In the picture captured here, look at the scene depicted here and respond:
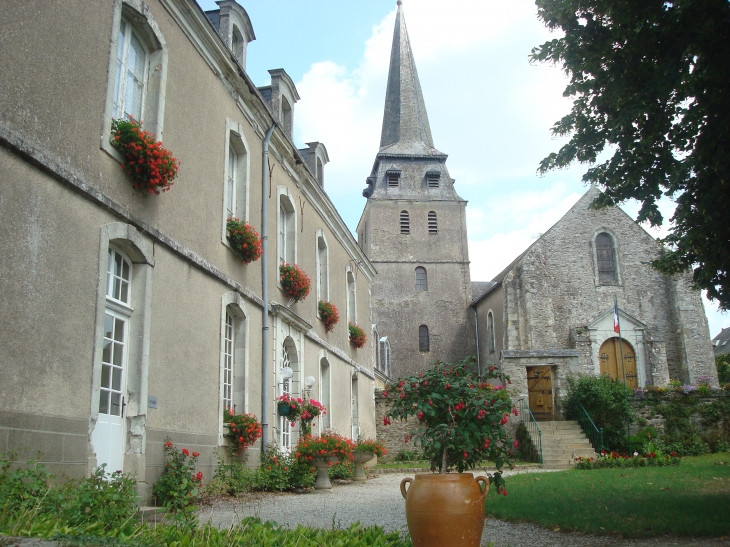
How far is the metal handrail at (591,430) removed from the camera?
19.2 metres

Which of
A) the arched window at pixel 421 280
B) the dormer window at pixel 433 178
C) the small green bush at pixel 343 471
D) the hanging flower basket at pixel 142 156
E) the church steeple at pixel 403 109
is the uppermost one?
the church steeple at pixel 403 109

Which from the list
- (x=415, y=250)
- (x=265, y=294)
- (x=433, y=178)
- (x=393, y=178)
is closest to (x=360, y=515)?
(x=265, y=294)

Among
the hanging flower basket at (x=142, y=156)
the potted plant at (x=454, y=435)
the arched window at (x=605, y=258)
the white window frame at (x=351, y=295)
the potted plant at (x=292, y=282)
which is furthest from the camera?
the arched window at (x=605, y=258)

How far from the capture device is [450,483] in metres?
5.25

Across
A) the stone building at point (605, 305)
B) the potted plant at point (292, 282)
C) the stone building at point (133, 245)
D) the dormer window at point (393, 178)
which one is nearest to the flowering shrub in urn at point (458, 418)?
the stone building at point (133, 245)

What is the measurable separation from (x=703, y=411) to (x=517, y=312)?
8.96 metres

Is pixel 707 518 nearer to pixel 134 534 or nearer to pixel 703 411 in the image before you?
pixel 134 534

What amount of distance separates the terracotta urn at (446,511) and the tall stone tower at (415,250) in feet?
96.2

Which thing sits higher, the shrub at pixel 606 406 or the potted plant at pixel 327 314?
the potted plant at pixel 327 314

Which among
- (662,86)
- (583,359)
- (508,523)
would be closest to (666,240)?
(662,86)

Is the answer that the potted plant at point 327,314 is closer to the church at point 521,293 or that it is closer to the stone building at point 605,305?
the church at point 521,293

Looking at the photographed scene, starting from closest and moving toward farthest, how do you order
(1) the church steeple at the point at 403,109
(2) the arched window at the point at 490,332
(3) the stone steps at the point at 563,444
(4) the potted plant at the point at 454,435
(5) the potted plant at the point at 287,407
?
1. (4) the potted plant at the point at 454,435
2. (5) the potted plant at the point at 287,407
3. (3) the stone steps at the point at 563,444
4. (2) the arched window at the point at 490,332
5. (1) the church steeple at the point at 403,109

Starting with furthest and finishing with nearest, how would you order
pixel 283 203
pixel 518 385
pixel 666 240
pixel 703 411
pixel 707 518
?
pixel 518 385
pixel 703 411
pixel 283 203
pixel 666 240
pixel 707 518

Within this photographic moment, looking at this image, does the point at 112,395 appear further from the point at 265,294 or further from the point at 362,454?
the point at 362,454
